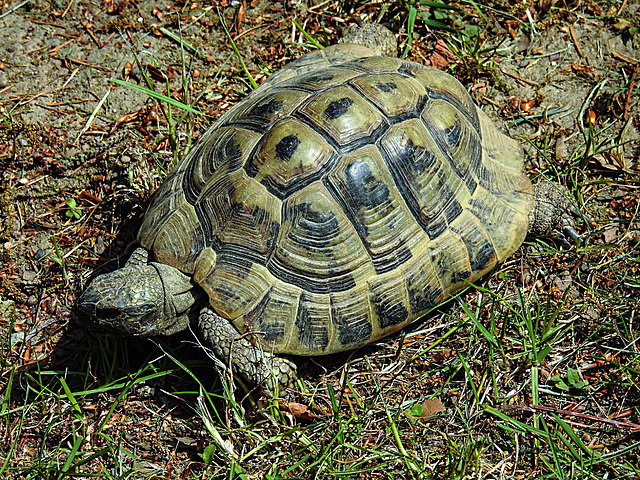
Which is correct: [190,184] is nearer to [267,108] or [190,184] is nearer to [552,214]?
[267,108]

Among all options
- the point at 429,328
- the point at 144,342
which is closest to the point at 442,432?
the point at 429,328

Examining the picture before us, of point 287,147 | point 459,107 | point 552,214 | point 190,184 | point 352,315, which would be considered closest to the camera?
point 287,147

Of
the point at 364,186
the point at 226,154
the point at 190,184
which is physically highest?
the point at 226,154

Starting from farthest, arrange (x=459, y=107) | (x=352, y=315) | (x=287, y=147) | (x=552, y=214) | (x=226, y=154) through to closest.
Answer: (x=552, y=214) → (x=459, y=107) → (x=226, y=154) → (x=352, y=315) → (x=287, y=147)

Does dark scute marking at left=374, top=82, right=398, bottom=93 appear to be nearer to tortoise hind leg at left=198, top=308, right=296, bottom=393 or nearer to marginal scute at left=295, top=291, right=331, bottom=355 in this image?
marginal scute at left=295, top=291, right=331, bottom=355

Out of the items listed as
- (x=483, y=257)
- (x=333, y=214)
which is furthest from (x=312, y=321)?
(x=483, y=257)

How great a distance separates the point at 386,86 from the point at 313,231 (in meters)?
0.97

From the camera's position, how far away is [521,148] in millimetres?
4207

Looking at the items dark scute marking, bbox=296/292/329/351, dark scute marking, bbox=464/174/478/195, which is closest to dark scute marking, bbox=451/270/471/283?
dark scute marking, bbox=464/174/478/195

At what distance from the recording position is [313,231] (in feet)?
11.0

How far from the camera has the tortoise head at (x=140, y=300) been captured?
3287 millimetres

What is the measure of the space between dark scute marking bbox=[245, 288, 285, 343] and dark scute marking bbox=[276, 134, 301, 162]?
2.46ft

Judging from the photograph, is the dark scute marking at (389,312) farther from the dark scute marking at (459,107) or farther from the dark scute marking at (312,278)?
the dark scute marking at (459,107)

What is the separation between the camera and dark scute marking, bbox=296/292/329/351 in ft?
11.1
